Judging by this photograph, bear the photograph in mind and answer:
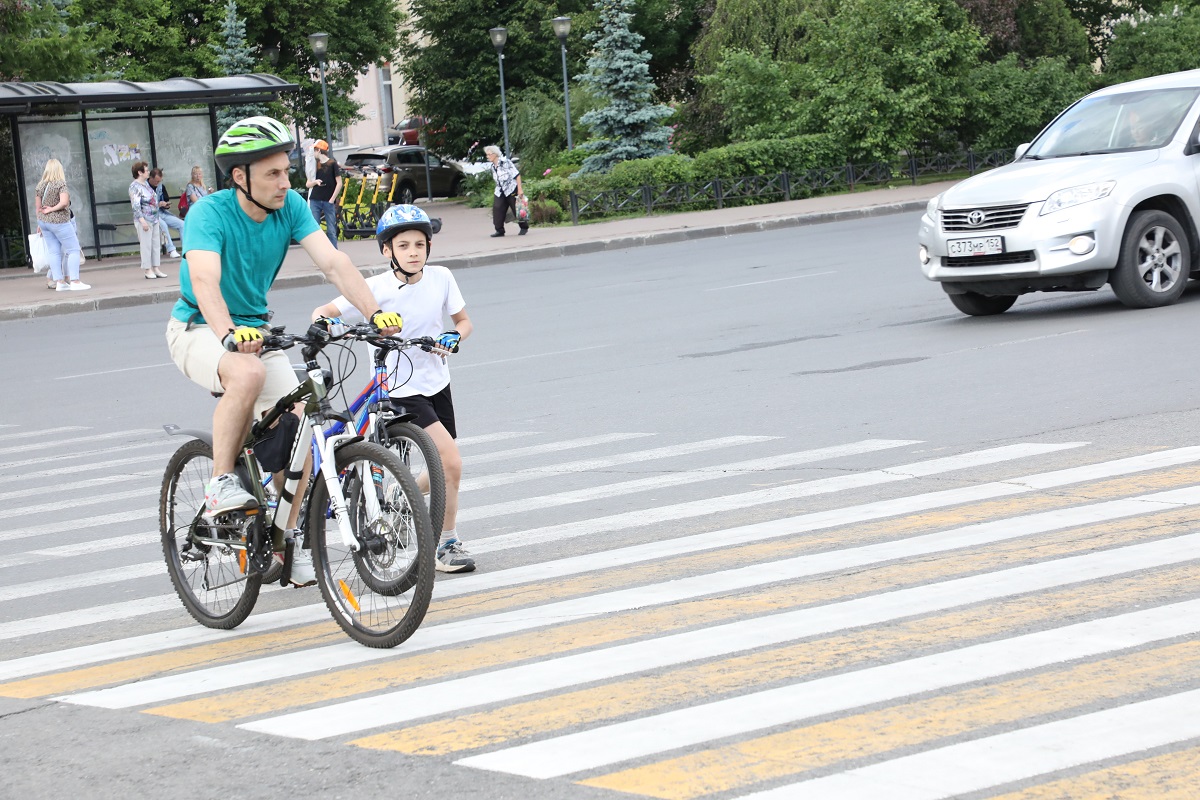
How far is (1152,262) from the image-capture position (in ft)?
45.3

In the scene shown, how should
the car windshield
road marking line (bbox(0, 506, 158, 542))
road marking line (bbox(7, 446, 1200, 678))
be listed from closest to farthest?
1. road marking line (bbox(7, 446, 1200, 678))
2. road marking line (bbox(0, 506, 158, 542))
3. the car windshield

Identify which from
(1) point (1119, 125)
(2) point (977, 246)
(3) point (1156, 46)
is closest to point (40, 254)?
(2) point (977, 246)

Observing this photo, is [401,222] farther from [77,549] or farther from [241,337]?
[77,549]

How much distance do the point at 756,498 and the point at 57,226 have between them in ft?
64.0

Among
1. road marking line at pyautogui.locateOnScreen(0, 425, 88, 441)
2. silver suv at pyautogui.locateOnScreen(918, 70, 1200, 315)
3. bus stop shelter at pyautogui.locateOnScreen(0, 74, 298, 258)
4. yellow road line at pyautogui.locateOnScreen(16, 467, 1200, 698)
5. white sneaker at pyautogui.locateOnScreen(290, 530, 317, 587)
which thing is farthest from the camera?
bus stop shelter at pyautogui.locateOnScreen(0, 74, 298, 258)

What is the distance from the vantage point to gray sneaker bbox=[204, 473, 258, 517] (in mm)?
5855

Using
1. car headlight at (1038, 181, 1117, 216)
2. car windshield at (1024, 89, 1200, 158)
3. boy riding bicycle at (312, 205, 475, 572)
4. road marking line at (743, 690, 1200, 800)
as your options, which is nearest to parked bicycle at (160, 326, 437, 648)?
boy riding bicycle at (312, 205, 475, 572)

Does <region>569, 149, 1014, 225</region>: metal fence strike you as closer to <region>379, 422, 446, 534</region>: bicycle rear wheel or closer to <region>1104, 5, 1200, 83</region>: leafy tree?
<region>1104, 5, 1200, 83</region>: leafy tree

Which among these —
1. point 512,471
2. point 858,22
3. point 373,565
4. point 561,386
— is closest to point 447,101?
point 858,22

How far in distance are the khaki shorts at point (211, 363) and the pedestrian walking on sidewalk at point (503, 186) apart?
78.3ft

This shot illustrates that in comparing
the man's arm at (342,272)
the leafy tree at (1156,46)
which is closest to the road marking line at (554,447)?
the man's arm at (342,272)

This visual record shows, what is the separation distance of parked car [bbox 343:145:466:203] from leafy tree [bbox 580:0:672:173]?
466 inches

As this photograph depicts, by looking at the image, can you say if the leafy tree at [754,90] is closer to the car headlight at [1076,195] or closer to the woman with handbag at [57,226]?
the woman with handbag at [57,226]

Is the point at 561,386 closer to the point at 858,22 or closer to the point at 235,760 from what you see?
the point at 235,760
